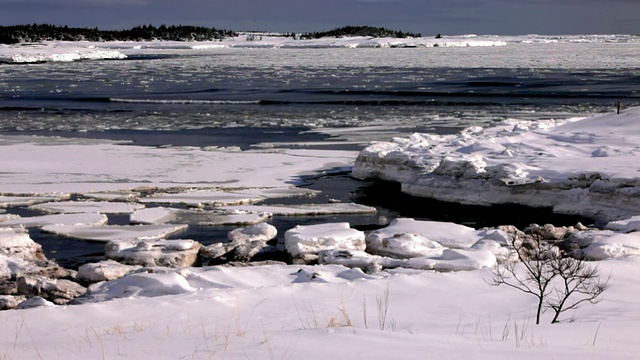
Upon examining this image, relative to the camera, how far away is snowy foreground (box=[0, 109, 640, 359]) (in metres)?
4.91

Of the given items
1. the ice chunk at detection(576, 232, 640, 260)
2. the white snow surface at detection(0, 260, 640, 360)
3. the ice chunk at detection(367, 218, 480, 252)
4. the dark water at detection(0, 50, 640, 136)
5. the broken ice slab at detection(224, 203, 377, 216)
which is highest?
the white snow surface at detection(0, 260, 640, 360)

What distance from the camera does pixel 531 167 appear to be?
505 inches

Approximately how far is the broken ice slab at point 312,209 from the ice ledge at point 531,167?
147 cm

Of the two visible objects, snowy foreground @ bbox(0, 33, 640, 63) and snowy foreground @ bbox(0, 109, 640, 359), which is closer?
snowy foreground @ bbox(0, 109, 640, 359)

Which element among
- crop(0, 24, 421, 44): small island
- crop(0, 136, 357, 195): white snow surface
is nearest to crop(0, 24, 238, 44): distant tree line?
crop(0, 24, 421, 44): small island

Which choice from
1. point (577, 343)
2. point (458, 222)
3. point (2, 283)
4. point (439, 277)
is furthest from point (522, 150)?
point (577, 343)

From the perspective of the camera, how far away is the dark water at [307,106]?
12461 mm

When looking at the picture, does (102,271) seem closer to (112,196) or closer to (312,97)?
(112,196)

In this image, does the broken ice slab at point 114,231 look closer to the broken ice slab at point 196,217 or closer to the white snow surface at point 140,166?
the broken ice slab at point 196,217

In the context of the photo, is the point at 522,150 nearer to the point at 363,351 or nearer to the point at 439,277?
the point at 439,277

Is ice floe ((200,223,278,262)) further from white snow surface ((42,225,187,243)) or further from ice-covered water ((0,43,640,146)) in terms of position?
ice-covered water ((0,43,640,146))

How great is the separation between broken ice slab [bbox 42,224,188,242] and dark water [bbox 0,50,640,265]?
6.7 inches

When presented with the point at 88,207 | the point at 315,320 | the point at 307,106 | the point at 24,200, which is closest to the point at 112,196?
the point at 88,207

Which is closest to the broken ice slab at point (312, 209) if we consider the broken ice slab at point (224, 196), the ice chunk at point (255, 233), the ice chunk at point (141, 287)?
the broken ice slab at point (224, 196)
